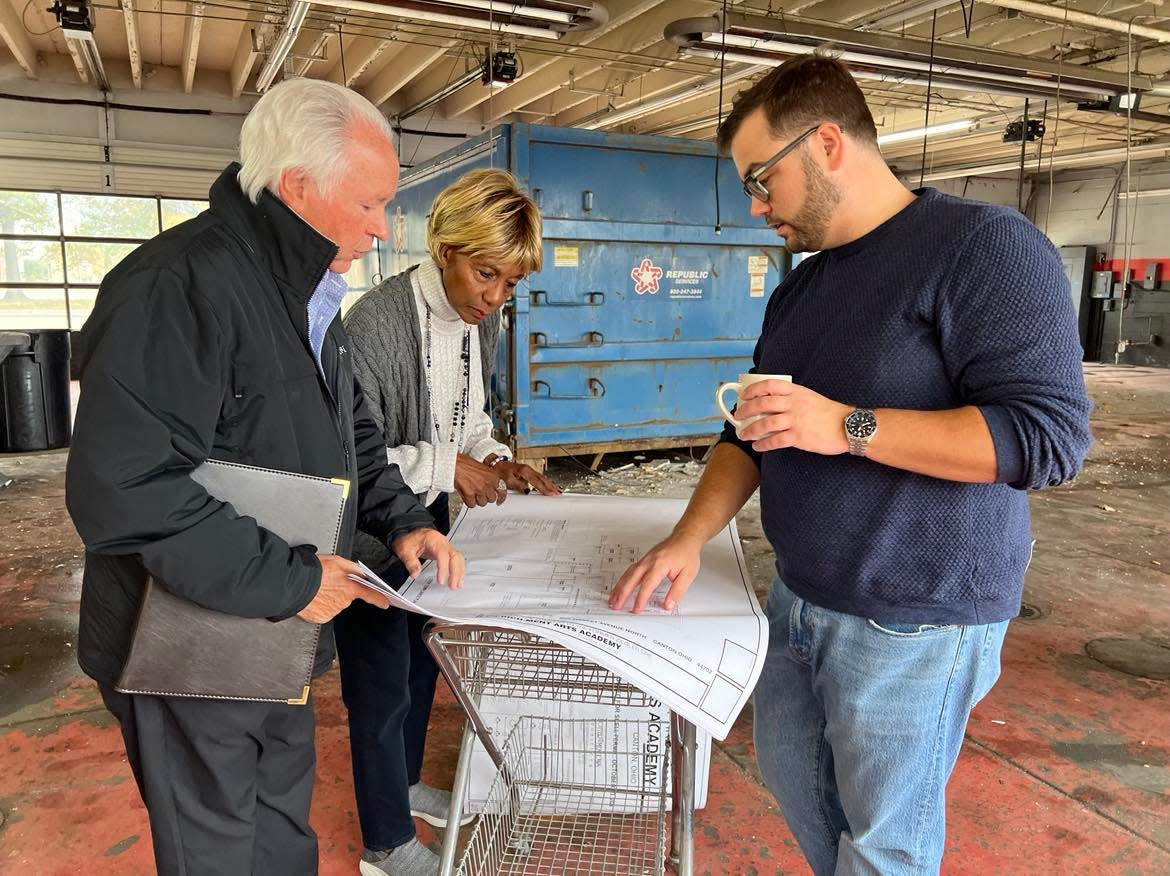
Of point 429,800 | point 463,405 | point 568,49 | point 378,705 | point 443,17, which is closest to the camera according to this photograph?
point 378,705

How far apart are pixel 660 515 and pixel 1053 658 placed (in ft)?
8.22

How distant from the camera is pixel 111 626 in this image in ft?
4.13

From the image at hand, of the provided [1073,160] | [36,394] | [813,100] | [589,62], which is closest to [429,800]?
[813,100]

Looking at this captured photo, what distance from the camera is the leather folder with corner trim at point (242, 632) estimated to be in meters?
1.18

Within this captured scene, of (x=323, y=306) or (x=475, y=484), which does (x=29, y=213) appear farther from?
(x=323, y=306)

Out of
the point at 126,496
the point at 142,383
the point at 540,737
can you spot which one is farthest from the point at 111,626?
the point at 540,737

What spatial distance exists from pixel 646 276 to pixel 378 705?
14.2 feet

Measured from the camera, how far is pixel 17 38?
8.24m

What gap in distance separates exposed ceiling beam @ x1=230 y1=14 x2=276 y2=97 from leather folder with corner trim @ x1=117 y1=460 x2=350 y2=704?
23.9ft

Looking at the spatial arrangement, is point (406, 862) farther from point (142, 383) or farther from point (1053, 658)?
point (1053, 658)

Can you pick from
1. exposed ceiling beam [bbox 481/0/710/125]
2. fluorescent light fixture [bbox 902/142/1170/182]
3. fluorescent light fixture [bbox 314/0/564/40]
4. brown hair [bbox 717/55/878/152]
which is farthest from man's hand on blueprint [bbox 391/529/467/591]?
fluorescent light fixture [bbox 902/142/1170/182]

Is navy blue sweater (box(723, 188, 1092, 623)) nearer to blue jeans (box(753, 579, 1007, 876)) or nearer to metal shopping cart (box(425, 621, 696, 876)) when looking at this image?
blue jeans (box(753, 579, 1007, 876))

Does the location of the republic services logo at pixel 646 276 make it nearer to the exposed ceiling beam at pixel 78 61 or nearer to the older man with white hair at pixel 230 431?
the older man with white hair at pixel 230 431

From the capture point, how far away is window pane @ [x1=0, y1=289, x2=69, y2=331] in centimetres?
1040
